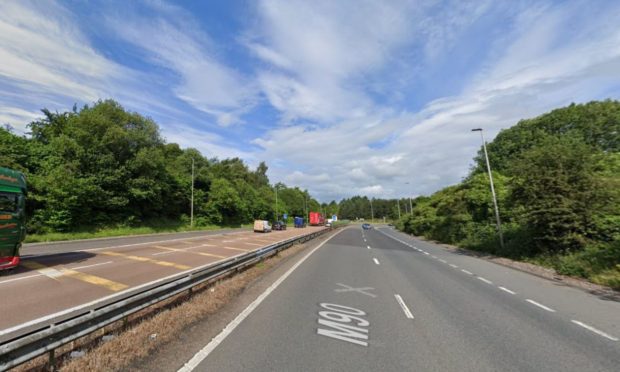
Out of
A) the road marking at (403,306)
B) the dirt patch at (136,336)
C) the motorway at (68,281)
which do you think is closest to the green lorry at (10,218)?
the motorway at (68,281)

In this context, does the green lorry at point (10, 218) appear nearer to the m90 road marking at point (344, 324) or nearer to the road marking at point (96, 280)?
the road marking at point (96, 280)

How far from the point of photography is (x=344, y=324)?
591 centimetres

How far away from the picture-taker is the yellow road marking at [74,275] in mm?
Result: 9070

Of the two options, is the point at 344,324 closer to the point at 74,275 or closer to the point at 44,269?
the point at 74,275

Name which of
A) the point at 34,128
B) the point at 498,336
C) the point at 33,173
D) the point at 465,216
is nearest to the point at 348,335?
the point at 498,336

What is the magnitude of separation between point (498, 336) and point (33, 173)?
37.1m

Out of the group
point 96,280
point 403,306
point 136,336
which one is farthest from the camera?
point 96,280

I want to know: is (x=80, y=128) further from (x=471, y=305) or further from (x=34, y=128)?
(x=471, y=305)

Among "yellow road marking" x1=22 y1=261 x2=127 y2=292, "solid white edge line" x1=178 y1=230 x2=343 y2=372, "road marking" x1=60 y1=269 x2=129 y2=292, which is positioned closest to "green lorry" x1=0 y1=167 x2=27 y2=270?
"yellow road marking" x1=22 y1=261 x2=127 y2=292

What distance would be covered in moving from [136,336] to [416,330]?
470cm

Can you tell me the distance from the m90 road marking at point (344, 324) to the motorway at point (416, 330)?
2cm

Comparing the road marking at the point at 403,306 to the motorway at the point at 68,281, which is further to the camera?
the road marking at the point at 403,306

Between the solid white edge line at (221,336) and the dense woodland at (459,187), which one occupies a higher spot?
the dense woodland at (459,187)

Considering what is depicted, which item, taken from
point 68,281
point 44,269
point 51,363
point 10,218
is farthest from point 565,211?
point 10,218
